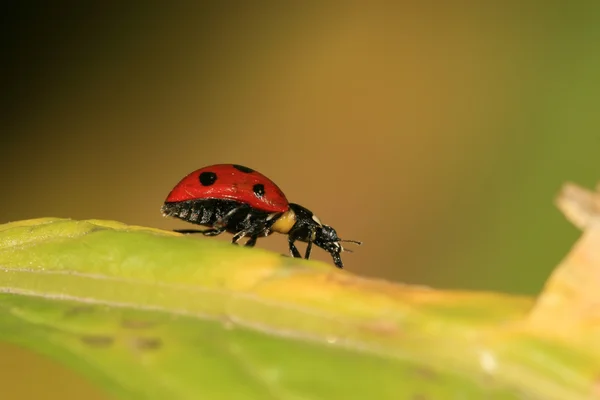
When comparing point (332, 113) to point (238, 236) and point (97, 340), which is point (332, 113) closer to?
point (238, 236)

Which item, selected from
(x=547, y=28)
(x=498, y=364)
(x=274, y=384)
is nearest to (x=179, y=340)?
(x=274, y=384)

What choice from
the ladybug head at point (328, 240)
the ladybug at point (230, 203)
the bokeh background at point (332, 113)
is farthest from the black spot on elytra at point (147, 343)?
the bokeh background at point (332, 113)

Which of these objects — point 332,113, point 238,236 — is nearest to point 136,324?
point 238,236

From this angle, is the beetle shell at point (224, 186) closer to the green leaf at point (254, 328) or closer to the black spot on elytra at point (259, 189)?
the black spot on elytra at point (259, 189)

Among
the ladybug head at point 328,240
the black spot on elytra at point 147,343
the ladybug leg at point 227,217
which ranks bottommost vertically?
the ladybug head at point 328,240

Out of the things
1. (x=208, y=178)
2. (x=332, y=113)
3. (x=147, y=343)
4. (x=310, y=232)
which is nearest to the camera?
(x=147, y=343)

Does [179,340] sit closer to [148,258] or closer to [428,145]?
[148,258]

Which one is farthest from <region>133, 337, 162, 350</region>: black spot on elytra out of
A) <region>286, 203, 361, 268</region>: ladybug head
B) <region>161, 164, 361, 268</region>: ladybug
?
<region>286, 203, 361, 268</region>: ladybug head

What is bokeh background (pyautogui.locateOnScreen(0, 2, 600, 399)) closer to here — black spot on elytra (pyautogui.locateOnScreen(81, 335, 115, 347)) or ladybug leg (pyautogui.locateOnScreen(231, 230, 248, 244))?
ladybug leg (pyautogui.locateOnScreen(231, 230, 248, 244))

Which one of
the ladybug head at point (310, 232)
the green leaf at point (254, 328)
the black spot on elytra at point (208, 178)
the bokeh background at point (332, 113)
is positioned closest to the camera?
the green leaf at point (254, 328)
